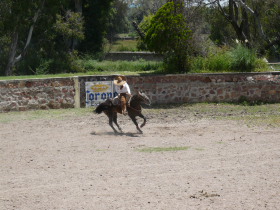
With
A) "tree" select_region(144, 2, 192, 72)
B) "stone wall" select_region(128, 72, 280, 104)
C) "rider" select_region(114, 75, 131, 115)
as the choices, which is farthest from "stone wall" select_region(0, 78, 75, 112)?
"rider" select_region(114, 75, 131, 115)

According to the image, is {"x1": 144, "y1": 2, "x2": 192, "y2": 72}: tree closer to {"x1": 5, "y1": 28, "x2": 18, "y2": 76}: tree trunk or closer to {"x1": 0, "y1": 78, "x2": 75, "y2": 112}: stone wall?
{"x1": 0, "y1": 78, "x2": 75, "y2": 112}: stone wall

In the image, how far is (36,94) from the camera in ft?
70.3

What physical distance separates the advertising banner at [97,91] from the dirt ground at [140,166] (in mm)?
3851

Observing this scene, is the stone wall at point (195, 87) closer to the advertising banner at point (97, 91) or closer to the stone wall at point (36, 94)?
the stone wall at point (36, 94)

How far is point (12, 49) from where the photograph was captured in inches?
1281

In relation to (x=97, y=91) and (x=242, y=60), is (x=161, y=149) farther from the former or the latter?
(x=242, y=60)

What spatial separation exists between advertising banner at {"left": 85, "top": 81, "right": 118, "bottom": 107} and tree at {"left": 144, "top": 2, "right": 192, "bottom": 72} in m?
2.95

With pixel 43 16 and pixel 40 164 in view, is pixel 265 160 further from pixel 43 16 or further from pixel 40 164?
pixel 43 16

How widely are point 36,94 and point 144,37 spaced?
21.2 ft

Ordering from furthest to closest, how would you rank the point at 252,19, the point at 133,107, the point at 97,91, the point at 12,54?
the point at 252,19 < the point at 12,54 < the point at 97,91 < the point at 133,107

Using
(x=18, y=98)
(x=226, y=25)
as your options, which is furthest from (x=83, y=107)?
(x=226, y=25)

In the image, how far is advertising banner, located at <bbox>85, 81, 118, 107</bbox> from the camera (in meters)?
22.1

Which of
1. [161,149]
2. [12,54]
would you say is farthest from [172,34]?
[12,54]

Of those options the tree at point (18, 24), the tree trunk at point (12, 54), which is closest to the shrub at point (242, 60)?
the tree at point (18, 24)
